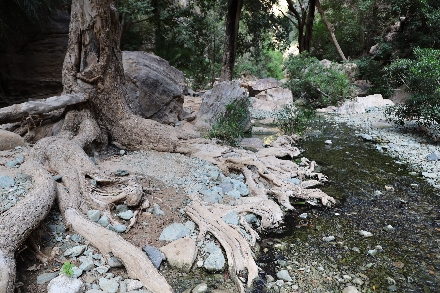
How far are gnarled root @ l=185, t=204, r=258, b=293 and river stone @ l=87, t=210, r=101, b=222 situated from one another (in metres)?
0.99

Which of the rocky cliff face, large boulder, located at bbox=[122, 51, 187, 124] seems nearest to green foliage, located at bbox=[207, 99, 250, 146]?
large boulder, located at bbox=[122, 51, 187, 124]

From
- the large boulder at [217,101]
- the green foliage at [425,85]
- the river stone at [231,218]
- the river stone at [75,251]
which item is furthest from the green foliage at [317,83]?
the river stone at [75,251]

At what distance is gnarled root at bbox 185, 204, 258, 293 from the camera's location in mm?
2951

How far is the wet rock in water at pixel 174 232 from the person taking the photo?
3274 mm

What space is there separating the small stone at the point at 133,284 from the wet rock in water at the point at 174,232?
0.69 meters

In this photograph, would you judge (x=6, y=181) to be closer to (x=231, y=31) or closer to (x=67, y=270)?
(x=67, y=270)

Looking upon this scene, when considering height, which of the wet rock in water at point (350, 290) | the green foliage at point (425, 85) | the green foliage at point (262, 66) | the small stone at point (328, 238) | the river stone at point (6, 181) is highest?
the green foliage at point (262, 66)

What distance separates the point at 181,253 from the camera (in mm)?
3053

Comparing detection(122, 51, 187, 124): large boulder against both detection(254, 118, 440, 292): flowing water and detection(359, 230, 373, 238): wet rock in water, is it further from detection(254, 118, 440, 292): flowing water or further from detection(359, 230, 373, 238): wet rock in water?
detection(359, 230, 373, 238): wet rock in water

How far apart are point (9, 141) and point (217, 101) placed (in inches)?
208

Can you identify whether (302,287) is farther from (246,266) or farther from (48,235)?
(48,235)

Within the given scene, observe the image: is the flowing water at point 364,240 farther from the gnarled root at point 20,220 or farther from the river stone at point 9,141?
the river stone at point 9,141

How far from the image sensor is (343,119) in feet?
36.7

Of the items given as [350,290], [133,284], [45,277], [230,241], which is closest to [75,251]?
[45,277]
